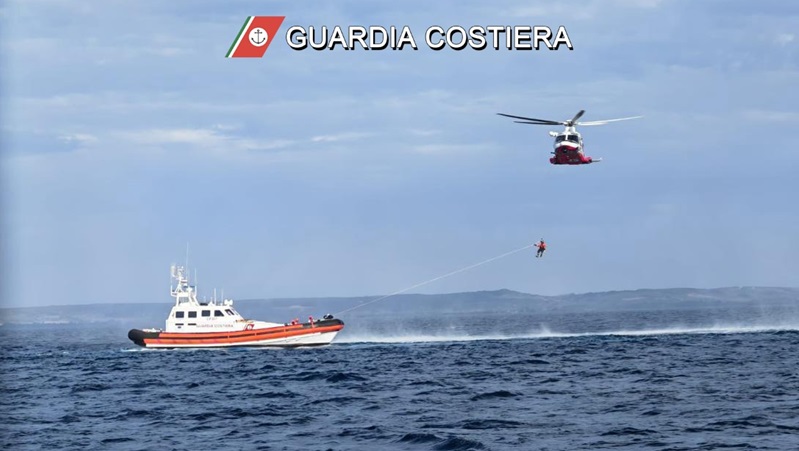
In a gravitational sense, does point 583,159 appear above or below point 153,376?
above

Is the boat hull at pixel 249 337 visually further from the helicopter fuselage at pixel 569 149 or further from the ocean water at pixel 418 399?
the helicopter fuselage at pixel 569 149

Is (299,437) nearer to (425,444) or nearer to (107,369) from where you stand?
(425,444)

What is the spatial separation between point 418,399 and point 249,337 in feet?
102

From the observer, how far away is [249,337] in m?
71.4

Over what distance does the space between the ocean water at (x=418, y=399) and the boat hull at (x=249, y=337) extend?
1.18 meters

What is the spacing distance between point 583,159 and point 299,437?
30.6m

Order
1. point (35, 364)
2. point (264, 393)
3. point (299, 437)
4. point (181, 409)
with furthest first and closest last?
point (35, 364)
point (264, 393)
point (181, 409)
point (299, 437)

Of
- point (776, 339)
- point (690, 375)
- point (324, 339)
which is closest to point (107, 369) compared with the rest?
point (324, 339)

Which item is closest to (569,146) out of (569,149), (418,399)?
Answer: (569,149)

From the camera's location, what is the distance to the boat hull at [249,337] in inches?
→ 2787

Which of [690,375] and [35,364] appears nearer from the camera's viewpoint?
[690,375]

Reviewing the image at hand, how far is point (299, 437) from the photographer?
33531 mm

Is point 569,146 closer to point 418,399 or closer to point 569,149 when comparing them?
point 569,149

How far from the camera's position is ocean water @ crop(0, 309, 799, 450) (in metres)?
32.4
